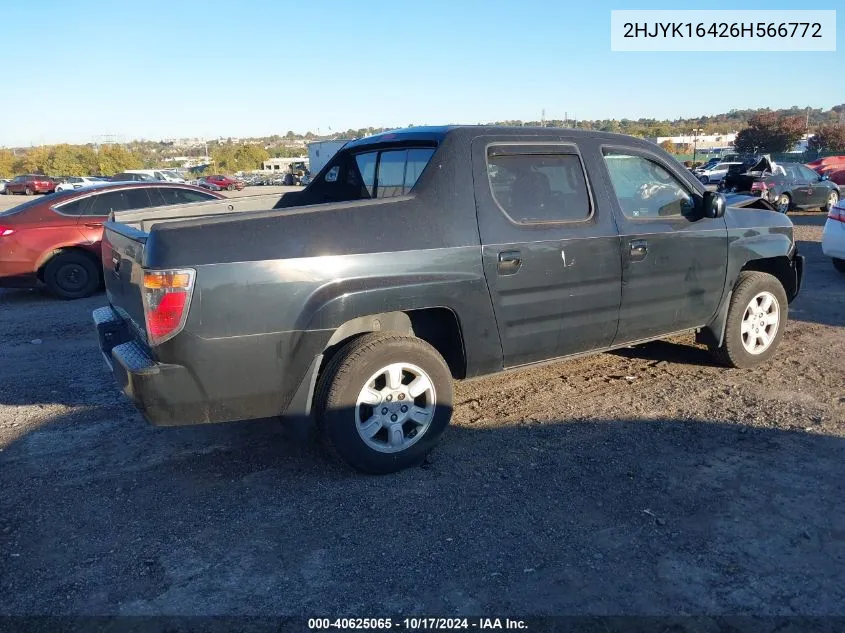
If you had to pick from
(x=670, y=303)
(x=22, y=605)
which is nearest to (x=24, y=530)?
(x=22, y=605)

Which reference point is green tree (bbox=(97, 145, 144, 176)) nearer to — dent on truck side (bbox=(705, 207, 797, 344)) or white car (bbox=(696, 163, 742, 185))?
white car (bbox=(696, 163, 742, 185))

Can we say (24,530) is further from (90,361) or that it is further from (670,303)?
(670,303)

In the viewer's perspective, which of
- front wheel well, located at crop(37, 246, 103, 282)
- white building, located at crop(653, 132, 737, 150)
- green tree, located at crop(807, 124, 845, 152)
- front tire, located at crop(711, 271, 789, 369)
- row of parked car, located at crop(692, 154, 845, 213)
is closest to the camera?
front tire, located at crop(711, 271, 789, 369)

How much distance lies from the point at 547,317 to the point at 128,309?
2.52 meters

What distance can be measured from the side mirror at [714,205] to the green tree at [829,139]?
217ft

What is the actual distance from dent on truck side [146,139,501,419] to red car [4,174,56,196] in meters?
54.6

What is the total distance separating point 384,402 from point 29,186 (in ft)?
184

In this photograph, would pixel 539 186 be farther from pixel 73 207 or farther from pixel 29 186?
pixel 29 186

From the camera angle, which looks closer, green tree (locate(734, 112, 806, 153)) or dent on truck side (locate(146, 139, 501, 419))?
dent on truck side (locate(146, 139, 501, 419))

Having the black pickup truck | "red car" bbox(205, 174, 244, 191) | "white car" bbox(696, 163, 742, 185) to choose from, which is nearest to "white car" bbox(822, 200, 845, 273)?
the black pickup truck

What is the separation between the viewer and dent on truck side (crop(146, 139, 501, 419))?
11.2ft

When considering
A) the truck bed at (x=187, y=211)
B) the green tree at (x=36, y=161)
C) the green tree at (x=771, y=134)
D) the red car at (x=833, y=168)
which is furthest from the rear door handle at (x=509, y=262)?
the green tree at (x=36, y=161)

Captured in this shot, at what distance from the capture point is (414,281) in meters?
3.85

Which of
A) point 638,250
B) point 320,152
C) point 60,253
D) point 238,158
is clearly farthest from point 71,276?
point 238,158
